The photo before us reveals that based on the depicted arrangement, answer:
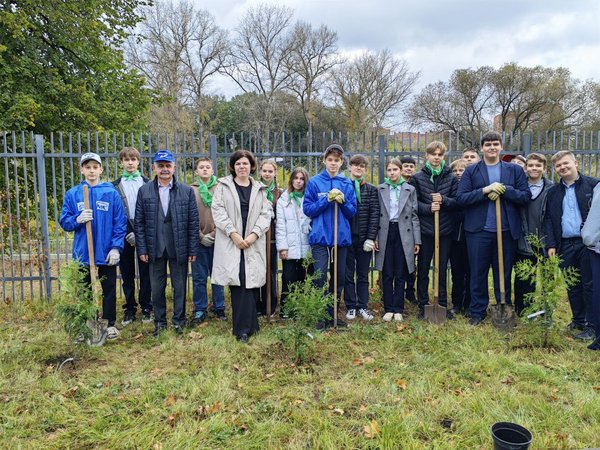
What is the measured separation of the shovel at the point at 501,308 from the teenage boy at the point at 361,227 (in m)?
1.34

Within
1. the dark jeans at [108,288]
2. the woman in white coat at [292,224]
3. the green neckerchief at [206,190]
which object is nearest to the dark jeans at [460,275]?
the woman in white coat at [292,224]

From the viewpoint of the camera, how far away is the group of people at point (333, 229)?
459 cm

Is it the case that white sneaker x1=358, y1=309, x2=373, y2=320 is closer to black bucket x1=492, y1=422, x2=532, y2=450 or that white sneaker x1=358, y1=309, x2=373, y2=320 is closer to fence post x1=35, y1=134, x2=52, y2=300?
black bucket x1=492, y1=422, x2=532, y2=450

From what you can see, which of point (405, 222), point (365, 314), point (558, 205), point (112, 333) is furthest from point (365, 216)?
point (112, 333)

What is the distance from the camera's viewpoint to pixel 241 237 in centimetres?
452

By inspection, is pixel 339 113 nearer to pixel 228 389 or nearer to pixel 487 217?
pixel 487 217

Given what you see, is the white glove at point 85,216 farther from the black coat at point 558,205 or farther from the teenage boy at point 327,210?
the black coat at point 558,205

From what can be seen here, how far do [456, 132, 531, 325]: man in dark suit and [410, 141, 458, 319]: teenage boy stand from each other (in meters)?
0.18

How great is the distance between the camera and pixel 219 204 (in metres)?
4.57

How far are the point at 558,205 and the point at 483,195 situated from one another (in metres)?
0.77

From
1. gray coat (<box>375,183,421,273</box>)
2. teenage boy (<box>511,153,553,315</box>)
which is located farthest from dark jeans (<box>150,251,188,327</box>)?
teenage boy (<box>511,153,553,315</box>)

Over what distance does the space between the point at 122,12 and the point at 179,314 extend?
31.8 ft

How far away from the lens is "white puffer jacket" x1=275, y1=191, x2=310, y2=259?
197 inches

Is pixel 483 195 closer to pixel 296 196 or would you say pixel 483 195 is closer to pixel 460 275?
pixel 460 275
